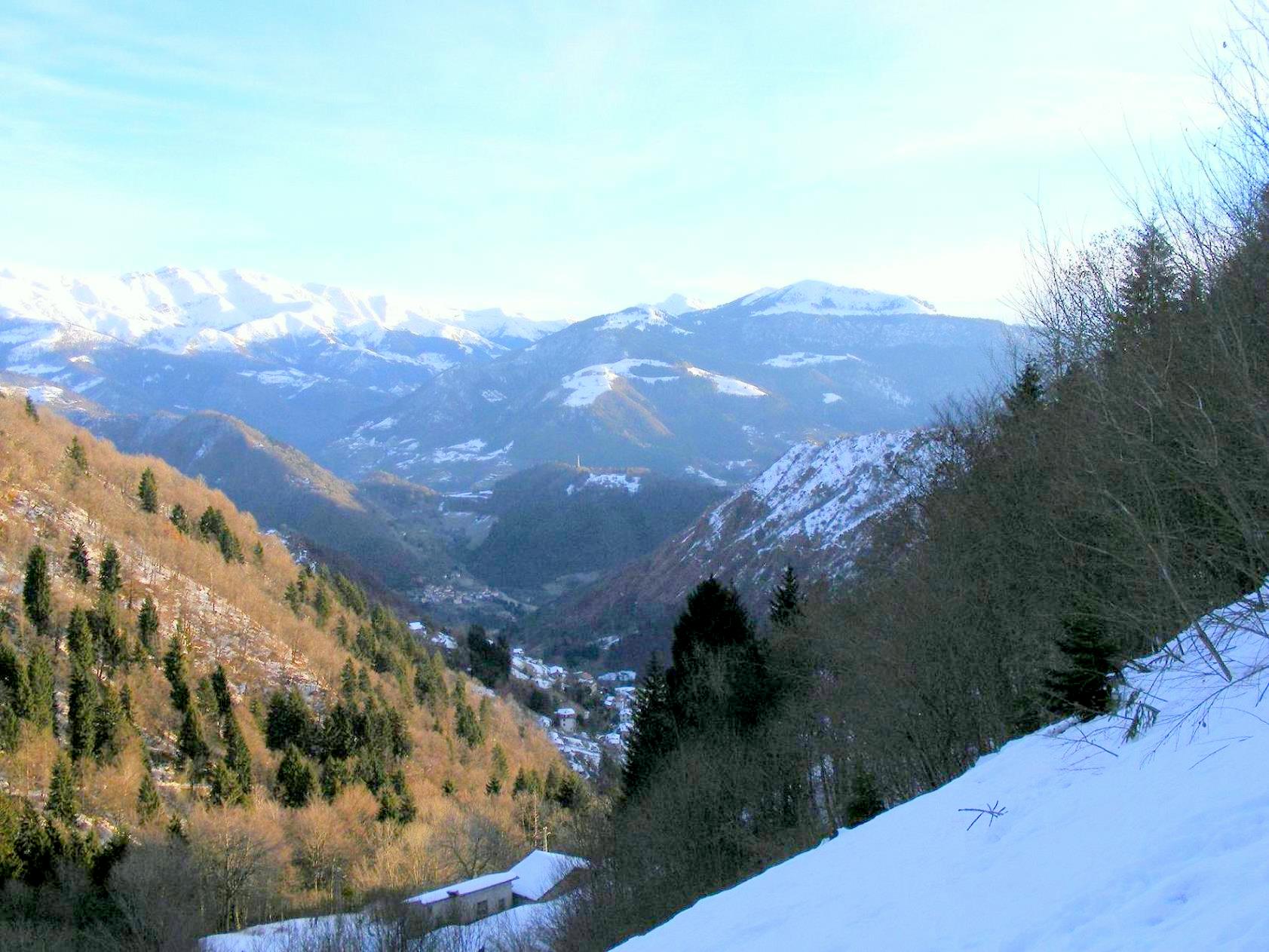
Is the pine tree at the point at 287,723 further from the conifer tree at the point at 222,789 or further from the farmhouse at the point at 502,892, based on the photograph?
the farmhouse at the point at 502,892

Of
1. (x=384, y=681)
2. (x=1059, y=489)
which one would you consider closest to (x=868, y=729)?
(x=1059, y=489)

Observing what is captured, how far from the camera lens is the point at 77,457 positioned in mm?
72875

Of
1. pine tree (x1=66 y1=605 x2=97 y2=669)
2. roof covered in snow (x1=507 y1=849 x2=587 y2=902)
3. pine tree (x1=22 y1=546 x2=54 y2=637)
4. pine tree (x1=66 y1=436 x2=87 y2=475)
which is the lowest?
roof covered in snow (x1=507 y1=849 x2=587 y2=902)

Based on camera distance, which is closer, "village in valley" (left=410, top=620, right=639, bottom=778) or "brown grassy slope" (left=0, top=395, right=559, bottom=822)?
"brown grassy slope" (left=0, top=395, right=559, bottom=822)

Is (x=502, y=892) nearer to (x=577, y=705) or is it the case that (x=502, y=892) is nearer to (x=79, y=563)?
(x=79, y=563)

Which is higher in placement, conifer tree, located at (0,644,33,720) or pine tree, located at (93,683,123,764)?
conifer tree, located at (0,644,33,720)

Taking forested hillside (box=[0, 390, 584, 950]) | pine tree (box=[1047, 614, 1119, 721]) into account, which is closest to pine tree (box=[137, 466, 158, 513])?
forested hillside (box=[0, 390, 584, 950])

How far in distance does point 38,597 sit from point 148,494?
25.4m

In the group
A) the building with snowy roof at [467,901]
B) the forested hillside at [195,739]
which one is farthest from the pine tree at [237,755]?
the building with snowy roof at [467,901]

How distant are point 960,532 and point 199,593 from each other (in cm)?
6037

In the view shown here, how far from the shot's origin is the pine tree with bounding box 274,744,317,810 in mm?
51375

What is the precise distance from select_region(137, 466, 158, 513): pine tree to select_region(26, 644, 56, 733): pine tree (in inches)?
1151

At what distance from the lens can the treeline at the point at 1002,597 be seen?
1107 cm

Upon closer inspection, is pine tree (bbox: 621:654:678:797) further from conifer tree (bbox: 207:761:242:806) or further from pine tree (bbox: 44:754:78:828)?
pine tree (bbox: 44:754:78:828)
